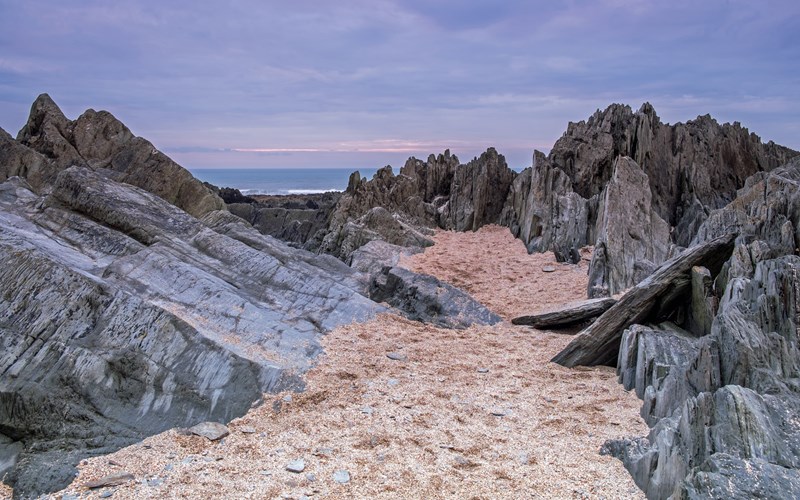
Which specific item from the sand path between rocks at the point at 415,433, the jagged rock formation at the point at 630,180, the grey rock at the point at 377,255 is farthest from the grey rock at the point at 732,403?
the grey rock at the point at 377,255

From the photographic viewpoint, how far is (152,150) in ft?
69.0

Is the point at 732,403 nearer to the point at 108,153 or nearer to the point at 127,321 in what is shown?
the point at 127,321

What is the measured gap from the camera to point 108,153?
22219 millimetres

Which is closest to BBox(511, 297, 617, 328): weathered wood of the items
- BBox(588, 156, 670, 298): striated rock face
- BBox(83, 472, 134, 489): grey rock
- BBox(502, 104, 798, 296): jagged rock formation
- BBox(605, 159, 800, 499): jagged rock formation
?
BBox(588, 156, 670, 298): striated rock face

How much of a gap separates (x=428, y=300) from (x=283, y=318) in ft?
12.5

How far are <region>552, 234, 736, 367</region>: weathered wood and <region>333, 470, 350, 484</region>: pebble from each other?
503 centimetres

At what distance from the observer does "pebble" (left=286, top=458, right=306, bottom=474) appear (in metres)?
5.60

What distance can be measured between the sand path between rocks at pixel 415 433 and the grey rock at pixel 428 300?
125 cm

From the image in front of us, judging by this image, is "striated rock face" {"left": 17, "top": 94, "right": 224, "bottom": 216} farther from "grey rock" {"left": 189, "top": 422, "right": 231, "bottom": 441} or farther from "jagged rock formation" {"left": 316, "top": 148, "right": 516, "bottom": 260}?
"grey rock" {"left": 189, "top": 422, "right": 231, "bottom": 441}

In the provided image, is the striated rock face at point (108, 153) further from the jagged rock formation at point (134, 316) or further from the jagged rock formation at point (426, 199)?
the jagged rock formation at point (134, 316)

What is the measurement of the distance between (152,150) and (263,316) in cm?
1450

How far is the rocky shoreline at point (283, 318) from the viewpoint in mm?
5133

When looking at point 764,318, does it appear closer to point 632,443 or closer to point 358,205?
point 632,443

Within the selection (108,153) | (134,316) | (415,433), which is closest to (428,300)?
(415,433)
